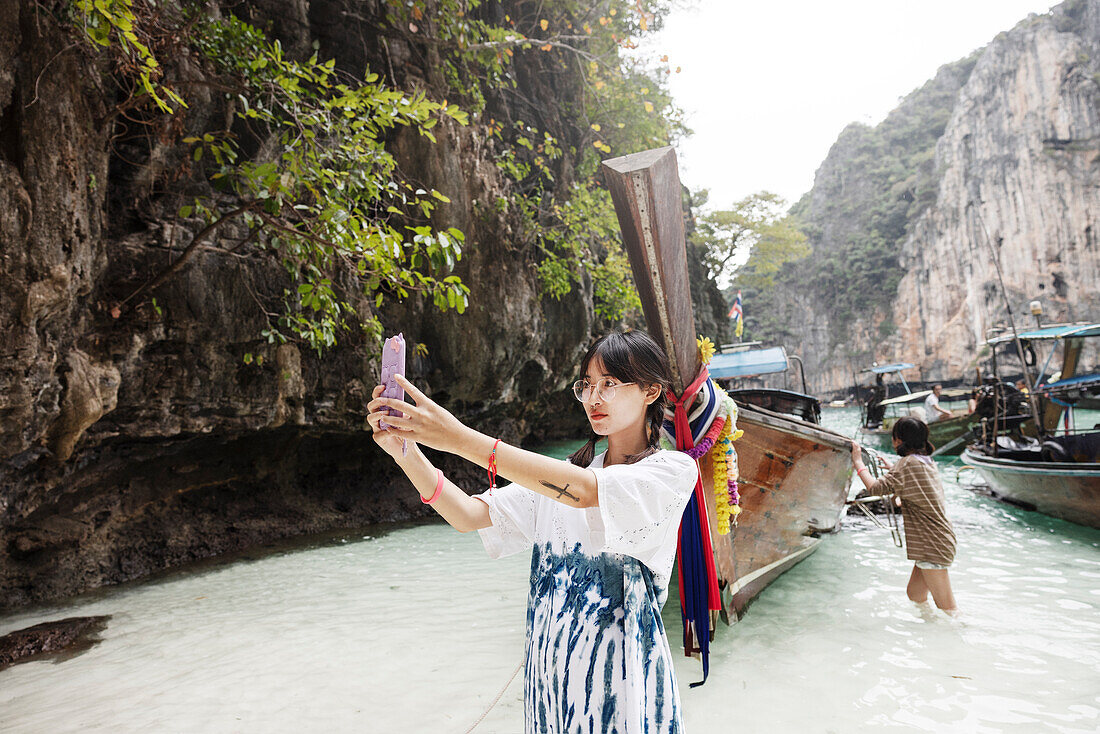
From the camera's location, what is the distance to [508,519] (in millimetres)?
1371

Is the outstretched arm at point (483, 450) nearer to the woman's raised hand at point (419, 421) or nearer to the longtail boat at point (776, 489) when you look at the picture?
the woman's raised hand at point (419, 421)

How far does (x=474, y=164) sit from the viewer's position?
22.5ft

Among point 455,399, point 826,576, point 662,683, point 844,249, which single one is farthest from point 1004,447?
point 844,249

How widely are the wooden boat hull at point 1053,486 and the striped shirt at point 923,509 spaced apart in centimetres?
371

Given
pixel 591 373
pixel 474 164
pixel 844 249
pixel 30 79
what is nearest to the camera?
pixel 591 373

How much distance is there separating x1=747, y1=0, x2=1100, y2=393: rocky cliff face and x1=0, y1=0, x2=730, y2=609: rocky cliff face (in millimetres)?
28856

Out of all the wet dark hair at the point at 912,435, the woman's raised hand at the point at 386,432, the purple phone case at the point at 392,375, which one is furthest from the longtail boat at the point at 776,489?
the purple phone case at the point at 392,375

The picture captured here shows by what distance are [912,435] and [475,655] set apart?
3.19m

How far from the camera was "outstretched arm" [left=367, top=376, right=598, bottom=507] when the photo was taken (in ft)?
3.07

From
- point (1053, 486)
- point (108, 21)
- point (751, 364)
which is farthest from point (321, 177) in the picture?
point (1053, 486)

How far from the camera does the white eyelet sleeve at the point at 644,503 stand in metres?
1.04

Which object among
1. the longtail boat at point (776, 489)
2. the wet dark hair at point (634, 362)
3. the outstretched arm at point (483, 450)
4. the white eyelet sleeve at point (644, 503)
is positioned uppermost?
the wet dark hair at point (634, 362)

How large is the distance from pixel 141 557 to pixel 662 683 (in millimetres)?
6052

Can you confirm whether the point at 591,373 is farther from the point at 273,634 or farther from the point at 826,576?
the point at 826,576
